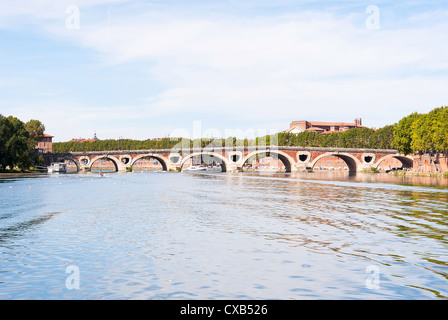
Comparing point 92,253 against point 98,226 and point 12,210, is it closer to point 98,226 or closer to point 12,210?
point 98,226

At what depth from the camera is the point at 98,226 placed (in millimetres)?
24938

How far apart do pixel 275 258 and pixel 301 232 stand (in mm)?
6205

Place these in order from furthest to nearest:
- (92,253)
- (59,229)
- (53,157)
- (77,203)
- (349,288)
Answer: (53,157) → (77,203) → (59,229) → (92,253) → (349,288)

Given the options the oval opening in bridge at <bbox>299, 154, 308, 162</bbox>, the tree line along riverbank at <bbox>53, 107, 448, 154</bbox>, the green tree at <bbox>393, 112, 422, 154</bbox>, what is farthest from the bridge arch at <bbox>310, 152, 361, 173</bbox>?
the green tree at <bbox>393, 112, 422, 154</bbox>

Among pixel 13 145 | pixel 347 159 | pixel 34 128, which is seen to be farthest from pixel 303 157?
pixel 13 145

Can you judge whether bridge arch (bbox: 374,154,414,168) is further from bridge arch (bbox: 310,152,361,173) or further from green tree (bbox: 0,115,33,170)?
green tree (bbox: 0,115,33,170)

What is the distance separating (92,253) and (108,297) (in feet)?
19.0

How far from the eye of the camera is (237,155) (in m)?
140

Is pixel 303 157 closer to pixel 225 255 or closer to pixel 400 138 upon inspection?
pixel 400 138

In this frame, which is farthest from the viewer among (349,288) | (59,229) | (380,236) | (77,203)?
(77,203)

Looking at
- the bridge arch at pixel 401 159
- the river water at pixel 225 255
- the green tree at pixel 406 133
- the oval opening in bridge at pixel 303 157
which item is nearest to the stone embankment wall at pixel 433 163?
the green tree at pixel 406 133
